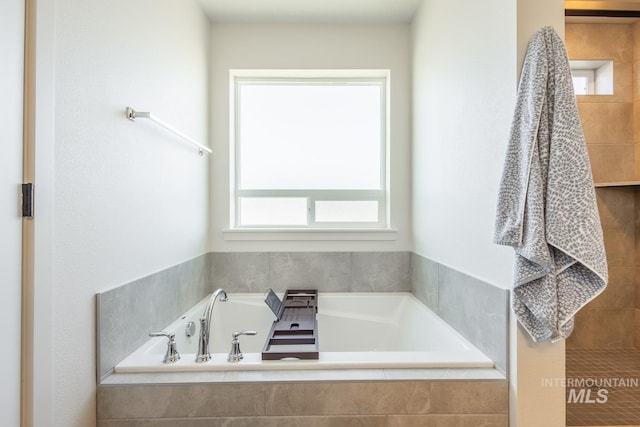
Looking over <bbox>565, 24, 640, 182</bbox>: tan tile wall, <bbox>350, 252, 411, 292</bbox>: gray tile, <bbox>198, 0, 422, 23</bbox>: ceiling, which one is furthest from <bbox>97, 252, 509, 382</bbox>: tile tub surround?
<bbox>198, 0, 422, 23</bbox>: ceiling

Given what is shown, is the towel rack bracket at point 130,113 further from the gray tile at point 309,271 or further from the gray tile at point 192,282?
the gray tile at point 309,271

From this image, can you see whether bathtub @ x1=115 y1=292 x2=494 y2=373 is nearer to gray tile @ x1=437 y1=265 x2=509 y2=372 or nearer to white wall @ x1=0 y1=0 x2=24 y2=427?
gray tile @ x1=437 y1=265 x2=509 y2=372

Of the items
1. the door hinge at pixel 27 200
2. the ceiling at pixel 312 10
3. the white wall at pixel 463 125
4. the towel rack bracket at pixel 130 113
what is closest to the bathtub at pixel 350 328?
the white wall at pixel 463 125

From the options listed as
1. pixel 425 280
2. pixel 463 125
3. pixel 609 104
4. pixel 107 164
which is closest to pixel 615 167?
pixel 609 104

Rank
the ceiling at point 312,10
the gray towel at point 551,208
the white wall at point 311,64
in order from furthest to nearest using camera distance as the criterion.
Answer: the white wall at point 311,64 → the ceiling at point 312,10 → the gray towel at point 551,208

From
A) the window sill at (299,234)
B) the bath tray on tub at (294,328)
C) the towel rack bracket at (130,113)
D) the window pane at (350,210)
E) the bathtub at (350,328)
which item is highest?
the towel rack bracket at (130,113)

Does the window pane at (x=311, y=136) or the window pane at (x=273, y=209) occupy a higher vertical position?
the window pane at (x=311, y=136)

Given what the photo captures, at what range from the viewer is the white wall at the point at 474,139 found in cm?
116

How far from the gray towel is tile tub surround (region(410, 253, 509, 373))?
159 mm

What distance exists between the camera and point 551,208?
3.39ft

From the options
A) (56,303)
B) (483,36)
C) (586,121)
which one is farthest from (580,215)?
(56,303)

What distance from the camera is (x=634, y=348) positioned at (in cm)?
185

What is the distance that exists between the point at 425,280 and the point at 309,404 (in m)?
1.18

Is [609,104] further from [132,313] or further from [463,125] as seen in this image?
[132,313]
